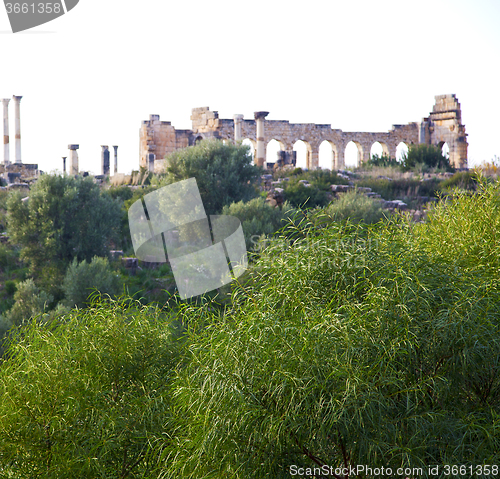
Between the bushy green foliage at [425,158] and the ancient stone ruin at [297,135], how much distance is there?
3.64 meters

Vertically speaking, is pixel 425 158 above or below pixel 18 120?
below

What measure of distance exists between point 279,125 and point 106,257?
17.6m

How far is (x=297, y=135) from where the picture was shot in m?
31.4

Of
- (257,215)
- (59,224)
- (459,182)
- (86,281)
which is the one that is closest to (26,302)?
(86,281)

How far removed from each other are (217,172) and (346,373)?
15562mm

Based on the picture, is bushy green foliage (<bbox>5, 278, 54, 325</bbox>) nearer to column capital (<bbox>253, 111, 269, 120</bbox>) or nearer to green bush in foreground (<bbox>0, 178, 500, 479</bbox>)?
green bush in foreground (<bbox>0, 178, 500, 479</bbox>)

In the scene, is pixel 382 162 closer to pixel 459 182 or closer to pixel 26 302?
pixel 459 182

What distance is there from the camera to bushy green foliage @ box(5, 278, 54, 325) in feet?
41.0

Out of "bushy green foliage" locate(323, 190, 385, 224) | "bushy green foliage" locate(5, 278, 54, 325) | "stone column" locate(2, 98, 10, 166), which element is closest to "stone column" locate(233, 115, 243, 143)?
"bushy green foliage" locate(323, 190, 385, 224)

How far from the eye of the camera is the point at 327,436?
3.76 metres

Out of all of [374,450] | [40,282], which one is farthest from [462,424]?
[40,282]

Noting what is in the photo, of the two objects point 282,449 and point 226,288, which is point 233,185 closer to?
point 226,288

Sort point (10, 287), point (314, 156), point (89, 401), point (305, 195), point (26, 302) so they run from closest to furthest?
point (89, 401), point (26, 302), point (10, 287), point (305, 195), point (314, 156)

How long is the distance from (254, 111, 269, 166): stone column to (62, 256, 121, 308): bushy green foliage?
14602 millimetres
